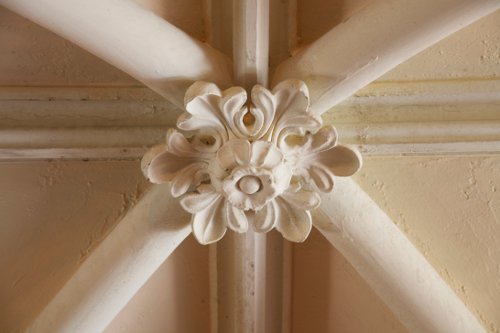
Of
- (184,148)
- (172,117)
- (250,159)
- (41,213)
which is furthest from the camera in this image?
(41,213)

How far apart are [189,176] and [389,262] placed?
67 cm

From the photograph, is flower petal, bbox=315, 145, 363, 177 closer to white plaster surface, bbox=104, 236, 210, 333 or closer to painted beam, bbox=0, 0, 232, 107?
painted beam, bbox=0, 0, 232, 107

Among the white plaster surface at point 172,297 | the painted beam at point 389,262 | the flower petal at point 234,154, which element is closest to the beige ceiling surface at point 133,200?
the painted beam at point 389,262

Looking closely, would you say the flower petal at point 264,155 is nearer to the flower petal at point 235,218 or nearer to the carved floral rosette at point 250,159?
the carved floral rosette at point 250,159

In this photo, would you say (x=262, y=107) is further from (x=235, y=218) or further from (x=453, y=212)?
(x=453, y=212)

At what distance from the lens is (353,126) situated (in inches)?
80.9

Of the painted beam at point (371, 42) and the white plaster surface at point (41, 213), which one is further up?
the painted beam at point (371, 42)

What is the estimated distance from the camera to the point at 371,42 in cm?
170

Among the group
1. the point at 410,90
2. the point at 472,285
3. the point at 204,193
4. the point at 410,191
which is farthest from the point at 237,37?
the point at 472,285

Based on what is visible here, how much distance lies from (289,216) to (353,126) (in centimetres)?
41

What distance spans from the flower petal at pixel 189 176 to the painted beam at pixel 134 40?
19 cm

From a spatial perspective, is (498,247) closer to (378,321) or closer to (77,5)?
(378,321)

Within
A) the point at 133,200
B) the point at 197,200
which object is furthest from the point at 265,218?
the point at 133,200

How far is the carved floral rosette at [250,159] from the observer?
5.41 feet
